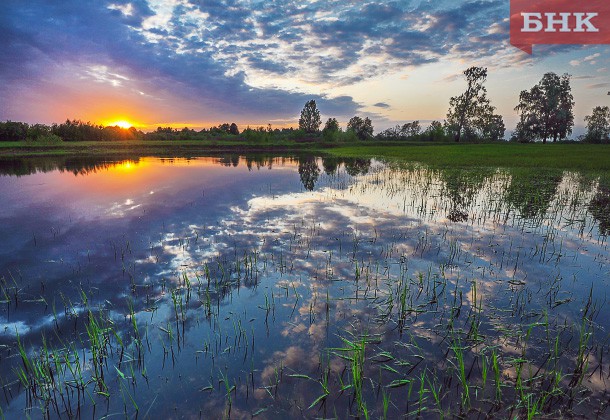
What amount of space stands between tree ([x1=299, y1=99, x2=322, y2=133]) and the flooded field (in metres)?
136

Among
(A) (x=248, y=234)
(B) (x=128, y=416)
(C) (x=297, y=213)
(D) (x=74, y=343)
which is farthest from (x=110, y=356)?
(C) (x=297, y=213)

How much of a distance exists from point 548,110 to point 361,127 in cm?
7647

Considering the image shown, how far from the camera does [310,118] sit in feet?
476

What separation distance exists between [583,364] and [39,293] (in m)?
11.5

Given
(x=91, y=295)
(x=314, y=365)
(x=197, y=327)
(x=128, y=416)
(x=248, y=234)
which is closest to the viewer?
(x=128, y=416)

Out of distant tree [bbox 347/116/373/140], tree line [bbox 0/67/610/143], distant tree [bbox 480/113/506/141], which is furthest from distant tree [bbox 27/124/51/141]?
distant tree [bbox 480/113/506/141]

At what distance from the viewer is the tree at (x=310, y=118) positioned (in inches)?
5684

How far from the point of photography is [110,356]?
547cm

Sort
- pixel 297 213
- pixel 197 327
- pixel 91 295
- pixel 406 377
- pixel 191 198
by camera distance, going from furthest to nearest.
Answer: pixel 191 198, pixel 297 213, pixel 91 295, pixel 197 327, pixel 406 377

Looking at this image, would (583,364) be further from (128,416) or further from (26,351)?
(26,351)

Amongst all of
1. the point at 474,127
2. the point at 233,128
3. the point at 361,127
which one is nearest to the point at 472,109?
the point at 474,127

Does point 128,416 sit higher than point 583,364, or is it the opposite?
point 583,364

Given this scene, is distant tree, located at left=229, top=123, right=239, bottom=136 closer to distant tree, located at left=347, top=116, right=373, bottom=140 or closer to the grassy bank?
distant tree, located at left=347, top=116, right=373, bottom=140

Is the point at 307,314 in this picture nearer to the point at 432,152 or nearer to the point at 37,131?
the point at 432,152
